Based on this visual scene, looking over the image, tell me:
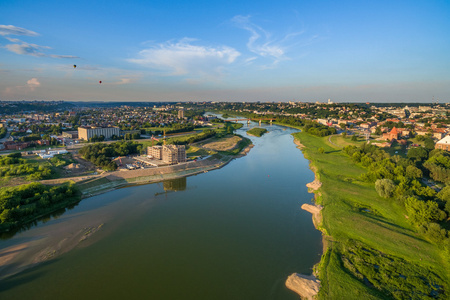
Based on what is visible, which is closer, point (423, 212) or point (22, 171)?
point (423, 212)

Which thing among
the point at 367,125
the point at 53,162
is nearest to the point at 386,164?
the point at 53,162

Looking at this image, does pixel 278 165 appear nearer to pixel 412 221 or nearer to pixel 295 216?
pixel 295 216

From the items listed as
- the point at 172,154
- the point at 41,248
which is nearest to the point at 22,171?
the point at 41,248

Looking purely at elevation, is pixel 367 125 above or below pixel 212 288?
above

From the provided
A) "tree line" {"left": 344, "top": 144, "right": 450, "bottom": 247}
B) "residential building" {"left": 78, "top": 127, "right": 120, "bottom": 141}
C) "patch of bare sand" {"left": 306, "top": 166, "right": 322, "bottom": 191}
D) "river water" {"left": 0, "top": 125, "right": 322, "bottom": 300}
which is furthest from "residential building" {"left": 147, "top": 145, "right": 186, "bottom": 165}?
"residential building" {"left": 78, "top": 127, "right": 120, "bottom": 141}

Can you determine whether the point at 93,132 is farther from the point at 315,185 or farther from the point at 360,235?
the point at 360,235
